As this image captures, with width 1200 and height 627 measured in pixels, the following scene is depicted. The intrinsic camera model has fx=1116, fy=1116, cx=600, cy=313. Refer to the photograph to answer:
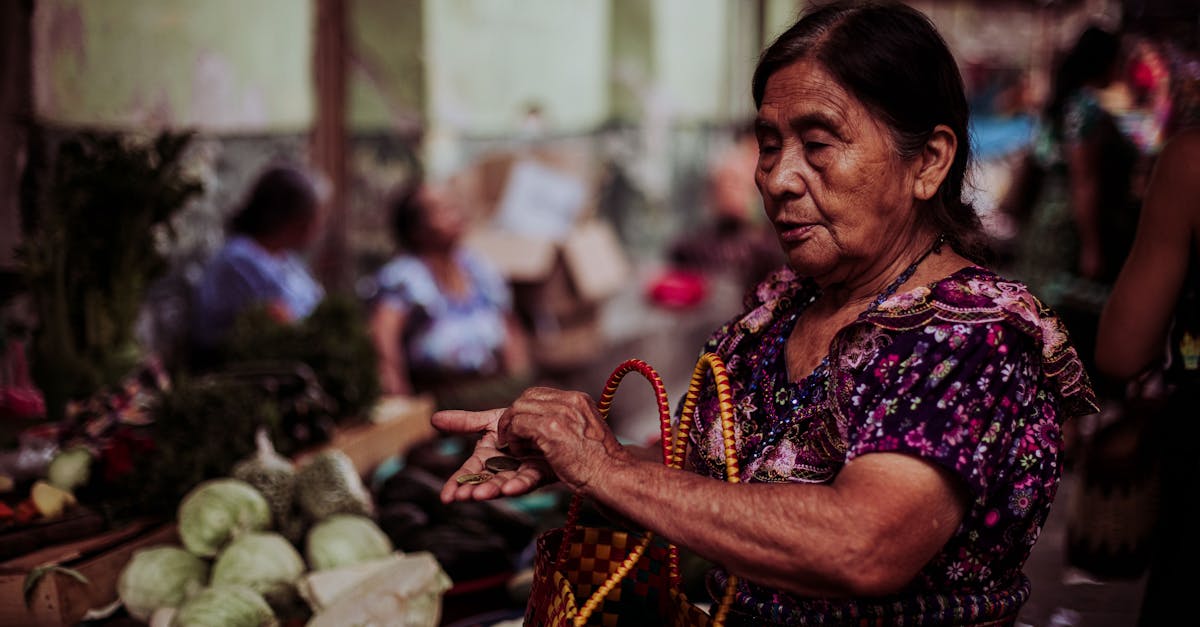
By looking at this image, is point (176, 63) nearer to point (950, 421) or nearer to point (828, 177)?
point (828, 177)

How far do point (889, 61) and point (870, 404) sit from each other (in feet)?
1.71

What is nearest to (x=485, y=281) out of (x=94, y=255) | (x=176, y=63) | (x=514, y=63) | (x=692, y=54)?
(x=176, y=63)

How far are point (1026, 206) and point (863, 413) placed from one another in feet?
16.6

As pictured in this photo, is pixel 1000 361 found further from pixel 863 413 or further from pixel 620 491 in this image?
pixel 620 491

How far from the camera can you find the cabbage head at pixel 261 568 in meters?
2.77

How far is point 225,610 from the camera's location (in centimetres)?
257

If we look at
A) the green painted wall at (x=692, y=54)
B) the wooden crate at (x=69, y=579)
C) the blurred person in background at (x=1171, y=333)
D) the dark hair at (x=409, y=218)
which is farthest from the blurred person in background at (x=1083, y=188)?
the green painted wall at (x=692, y=54)

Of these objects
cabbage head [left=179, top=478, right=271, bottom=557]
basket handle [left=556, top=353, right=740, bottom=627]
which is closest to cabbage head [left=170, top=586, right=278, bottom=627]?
cabbage head [left=179, top=478, right=271, bottom=557]

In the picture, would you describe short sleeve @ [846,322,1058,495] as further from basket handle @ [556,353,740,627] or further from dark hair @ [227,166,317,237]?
dark hair @ [227,166,317,237]

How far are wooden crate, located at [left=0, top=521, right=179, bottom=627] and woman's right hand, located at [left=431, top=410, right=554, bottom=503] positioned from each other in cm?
124

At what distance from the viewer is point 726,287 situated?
9.98m

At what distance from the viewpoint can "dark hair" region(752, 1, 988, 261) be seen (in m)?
1.70

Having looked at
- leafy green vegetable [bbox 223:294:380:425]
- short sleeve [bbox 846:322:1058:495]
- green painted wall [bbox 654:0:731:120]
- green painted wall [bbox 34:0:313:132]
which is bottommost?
leafy green vegetable [bbox 223:294:380:425]

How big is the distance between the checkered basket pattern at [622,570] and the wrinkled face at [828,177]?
0.90ft
